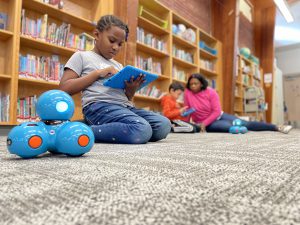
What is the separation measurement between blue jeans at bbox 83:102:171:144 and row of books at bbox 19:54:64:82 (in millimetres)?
1064

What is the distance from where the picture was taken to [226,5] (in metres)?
4.57

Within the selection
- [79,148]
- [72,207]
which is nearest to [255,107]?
[79,148]

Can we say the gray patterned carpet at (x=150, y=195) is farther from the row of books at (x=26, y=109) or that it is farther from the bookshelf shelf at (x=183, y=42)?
the bookshelf shelf at (x=183, y=42)

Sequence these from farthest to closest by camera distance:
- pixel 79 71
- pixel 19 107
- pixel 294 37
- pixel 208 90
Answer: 1. pixel 294 37
2. pixel 208 90
3. pixel 19 107
4. pixel 79 71

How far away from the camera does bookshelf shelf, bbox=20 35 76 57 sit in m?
2.13

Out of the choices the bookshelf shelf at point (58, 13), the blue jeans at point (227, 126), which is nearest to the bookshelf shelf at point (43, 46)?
the bookshelf shelf at point (58, 13)

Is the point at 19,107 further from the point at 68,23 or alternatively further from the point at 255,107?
the point at 255,107

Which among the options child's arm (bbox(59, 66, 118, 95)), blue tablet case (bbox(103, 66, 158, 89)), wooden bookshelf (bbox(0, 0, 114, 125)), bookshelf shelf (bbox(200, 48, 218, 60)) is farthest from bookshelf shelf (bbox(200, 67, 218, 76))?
child's arm (bbox(59, 66, 118, 95))

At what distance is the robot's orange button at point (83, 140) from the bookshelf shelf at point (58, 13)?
187 centimetres

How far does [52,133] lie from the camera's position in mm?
747

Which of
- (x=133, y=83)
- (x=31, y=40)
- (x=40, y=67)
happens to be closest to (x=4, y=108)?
(x=40, y=67)

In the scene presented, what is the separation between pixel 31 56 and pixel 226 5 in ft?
11.7

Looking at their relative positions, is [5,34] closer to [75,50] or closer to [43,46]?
[43,46]

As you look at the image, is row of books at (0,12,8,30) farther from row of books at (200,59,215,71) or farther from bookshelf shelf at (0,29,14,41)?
row of books at (200,59,215,71)
